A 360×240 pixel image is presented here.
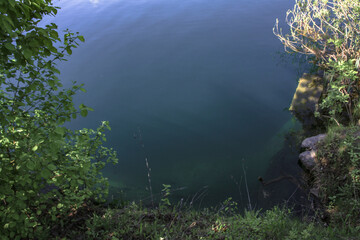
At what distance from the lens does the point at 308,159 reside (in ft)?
13.8

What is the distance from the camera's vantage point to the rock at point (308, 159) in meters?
4.16

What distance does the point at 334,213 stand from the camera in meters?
3.34

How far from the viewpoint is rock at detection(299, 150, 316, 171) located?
13.6 feet

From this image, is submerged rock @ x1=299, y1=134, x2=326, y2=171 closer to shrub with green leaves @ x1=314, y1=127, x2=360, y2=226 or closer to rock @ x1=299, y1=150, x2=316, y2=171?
rock @ x1=299, y1=150, x2=316, y2=171

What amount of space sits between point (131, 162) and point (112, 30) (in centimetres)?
602

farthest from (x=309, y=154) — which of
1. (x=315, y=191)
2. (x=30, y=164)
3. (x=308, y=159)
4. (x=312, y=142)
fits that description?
(x=30, y=164)

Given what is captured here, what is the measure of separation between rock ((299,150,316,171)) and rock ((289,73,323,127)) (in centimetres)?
120

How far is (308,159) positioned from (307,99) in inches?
79.1

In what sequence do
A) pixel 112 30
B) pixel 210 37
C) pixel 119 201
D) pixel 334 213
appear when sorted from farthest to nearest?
pixel 112 30
pixel 210 37
pixel 119 201
pixel 334 213

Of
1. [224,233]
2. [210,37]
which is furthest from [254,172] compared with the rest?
[210,37]

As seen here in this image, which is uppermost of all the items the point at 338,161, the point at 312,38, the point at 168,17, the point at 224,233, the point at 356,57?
the point at 168,17

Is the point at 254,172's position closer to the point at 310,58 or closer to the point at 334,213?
the point at 334,213

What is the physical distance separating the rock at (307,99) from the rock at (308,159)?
3.92 feet

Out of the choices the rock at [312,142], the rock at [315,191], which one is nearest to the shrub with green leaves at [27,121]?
the rock at [315,191]
